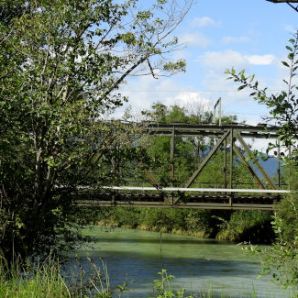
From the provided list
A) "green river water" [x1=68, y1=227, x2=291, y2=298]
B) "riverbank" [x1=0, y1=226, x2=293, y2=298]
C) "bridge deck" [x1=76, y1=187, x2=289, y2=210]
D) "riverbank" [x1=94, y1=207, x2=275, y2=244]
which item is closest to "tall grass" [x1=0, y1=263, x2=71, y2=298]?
"riverbank" [x1=0, y1=226, x2=293, y2=298]

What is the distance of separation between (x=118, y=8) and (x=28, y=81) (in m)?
1.93

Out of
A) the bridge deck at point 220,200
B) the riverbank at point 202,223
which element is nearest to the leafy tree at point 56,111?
the bridge deck at point 220,200

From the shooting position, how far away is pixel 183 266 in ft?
75.0

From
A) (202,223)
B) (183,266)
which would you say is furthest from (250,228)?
(183,266)

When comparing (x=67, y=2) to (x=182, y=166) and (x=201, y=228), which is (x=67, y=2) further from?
(x=182, y=166)

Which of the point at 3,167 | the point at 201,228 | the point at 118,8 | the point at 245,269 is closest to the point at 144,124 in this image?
the point at 118,8

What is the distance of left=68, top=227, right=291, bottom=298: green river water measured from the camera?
52.5 feet

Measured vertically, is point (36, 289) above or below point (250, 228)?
above

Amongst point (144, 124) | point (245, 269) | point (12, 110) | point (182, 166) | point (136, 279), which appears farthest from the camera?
point (182, 166)

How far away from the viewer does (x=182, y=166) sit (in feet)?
149

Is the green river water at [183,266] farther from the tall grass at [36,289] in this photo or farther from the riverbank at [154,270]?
the tall grass at [36,289]

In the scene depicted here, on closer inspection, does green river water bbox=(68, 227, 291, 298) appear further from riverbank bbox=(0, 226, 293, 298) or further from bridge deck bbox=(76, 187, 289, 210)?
bridge deck bbox=(76, 187, 289, 210)

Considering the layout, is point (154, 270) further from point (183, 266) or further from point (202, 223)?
point (202, 223)

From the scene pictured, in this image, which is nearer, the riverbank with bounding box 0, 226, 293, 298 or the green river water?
the riverbank with bounding box 0, 226, 293, 298
